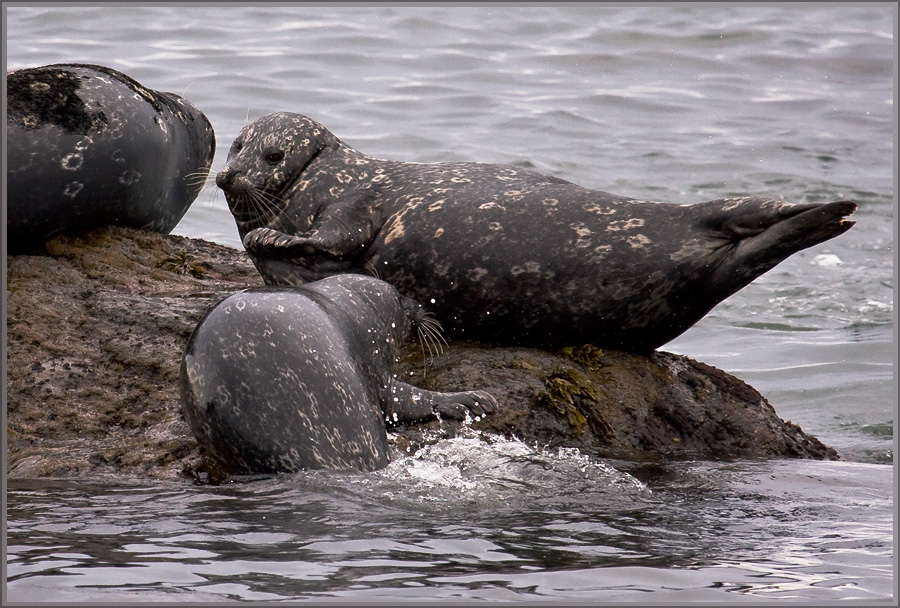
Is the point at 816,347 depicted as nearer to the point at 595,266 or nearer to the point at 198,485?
the point at 595,266

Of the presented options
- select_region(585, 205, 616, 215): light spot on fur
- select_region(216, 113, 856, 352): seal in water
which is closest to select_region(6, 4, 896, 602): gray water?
select_region(216, 113, 856, 352): seal in water

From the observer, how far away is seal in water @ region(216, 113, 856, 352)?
20.2 feet

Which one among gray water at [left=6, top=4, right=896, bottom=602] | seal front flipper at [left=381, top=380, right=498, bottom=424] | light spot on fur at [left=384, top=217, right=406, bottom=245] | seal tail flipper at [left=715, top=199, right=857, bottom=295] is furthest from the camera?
light spot on fur at [left=384, top=217, right=406, bottom=245]

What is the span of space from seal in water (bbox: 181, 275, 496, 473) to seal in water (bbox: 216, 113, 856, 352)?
109 cm

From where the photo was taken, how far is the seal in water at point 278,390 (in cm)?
490

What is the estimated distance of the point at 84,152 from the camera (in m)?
6.47

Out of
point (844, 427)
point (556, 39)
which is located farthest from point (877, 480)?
point (556, 39)

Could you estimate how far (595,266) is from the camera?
6.22 m

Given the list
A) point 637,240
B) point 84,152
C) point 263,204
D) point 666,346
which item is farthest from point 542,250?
point 666,346

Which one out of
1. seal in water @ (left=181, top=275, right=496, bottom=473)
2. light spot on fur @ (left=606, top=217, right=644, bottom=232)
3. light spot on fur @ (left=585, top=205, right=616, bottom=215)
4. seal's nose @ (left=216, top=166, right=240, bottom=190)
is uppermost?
seal's nose @ (left=216, top=166, right=240, bottom=190)

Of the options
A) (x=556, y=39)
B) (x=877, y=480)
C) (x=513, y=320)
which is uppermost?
(x=556, y=39)

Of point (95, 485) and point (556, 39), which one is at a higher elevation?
point (556, 39)

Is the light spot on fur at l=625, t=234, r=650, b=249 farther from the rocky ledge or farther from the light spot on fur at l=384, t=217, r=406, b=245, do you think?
the light spot on fur at l=384, t=217, r=406, b=245

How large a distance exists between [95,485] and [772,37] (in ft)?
55.4
